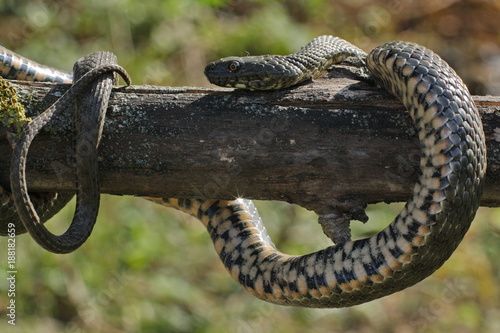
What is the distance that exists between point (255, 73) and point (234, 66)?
0.30 m

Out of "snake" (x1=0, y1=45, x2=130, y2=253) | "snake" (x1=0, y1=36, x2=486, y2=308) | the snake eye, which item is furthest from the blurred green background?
the snake eye

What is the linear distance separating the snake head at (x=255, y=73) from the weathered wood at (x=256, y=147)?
306 millimetres

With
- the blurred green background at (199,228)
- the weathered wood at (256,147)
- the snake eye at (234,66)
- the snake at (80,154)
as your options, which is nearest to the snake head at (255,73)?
the snake eye at (234,66)

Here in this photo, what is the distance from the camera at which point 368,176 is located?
3.35m

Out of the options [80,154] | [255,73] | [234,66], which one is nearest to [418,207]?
[255,73]

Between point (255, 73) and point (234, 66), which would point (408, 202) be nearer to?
point (255, 73)

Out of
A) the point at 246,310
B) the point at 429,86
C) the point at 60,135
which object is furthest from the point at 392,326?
the point at 60,135

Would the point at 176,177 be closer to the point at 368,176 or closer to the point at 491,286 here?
the point at 368,176

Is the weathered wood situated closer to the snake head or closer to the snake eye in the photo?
the snake head

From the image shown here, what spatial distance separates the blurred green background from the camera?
21.6 feet

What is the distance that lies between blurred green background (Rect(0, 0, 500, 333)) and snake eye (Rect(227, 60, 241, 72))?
11.1ft

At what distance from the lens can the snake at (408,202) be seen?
318 cm

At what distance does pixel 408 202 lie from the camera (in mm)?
3293

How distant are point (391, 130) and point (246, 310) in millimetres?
4127
